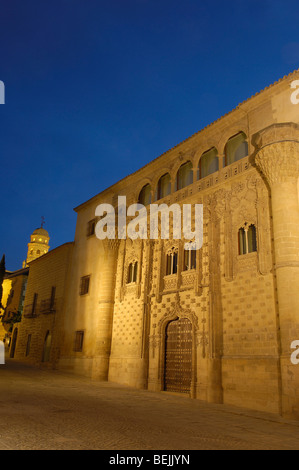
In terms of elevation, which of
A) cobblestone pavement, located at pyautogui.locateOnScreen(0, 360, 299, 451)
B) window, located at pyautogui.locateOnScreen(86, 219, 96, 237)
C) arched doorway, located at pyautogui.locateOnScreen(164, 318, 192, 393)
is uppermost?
window, located at pyautogui.locateOnScreen(86, 219, 96, 237)

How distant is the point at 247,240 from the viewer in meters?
12.6

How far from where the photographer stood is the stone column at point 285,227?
31.6 ft

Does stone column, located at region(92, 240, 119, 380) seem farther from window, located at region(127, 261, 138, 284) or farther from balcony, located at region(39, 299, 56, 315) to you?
balcony, located at region(39, 299, 56, 315)

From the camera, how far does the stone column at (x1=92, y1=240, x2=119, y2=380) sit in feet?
57.3

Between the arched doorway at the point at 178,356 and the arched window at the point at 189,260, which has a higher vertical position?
the arched window at the point at 189,260

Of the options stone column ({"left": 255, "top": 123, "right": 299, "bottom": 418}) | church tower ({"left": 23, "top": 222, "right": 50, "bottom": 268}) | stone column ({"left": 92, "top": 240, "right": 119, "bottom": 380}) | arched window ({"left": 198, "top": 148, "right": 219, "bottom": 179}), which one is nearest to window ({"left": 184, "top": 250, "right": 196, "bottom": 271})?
arched window ({"left": 198, "top": 148, "right": 219, "bottom": 179})

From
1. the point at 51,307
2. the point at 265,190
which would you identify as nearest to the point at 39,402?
the point at 265,190

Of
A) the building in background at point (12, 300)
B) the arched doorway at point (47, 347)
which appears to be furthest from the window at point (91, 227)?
the building in background at point (12, 300)

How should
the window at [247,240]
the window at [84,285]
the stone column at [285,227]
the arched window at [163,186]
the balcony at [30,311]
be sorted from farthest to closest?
the balcony at [30,311]
the window at [84,285]
the arched window at [163,186]
the window at [247,240]
the stone column at [285,227]

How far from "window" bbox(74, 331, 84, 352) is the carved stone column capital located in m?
13.7

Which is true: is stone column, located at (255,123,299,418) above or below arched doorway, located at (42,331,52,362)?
above

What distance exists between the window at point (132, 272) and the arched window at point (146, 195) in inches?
123

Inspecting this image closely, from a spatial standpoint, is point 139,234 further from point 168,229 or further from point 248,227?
point 248,227

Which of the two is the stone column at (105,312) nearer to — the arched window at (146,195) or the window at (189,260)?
the arched window at (146,195)
